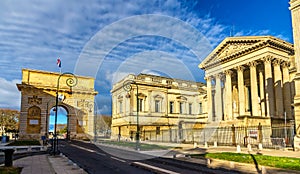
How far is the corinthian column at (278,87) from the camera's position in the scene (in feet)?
108

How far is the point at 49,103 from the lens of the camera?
49312 millimetres

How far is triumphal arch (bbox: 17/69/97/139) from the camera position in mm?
46675

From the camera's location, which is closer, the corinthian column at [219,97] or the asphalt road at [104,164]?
the asphalt road at [104,164]

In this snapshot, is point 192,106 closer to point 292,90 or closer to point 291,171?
point 292,90

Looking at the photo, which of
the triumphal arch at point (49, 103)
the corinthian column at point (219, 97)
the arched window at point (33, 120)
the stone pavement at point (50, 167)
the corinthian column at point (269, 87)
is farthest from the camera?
the arched window at point (33, 120)

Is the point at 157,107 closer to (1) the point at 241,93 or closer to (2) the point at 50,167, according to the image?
(1) the point at 241,93

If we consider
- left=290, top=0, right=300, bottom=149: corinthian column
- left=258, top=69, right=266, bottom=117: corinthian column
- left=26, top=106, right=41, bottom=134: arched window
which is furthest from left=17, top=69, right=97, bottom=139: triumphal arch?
left=290, top=0, right=300, bottom=149: corinthian column

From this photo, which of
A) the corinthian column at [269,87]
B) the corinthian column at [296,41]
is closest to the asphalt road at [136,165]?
the corinthian column at [296,41]

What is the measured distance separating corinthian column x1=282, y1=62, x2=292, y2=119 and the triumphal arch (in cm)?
3243

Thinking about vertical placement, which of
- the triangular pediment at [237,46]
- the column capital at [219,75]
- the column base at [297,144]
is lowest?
the column base at [297,144]

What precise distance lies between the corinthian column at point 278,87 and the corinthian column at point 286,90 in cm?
133

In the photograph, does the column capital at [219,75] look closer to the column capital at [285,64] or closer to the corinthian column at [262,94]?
the corinthian column at [262,94]

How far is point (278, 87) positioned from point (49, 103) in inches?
1599

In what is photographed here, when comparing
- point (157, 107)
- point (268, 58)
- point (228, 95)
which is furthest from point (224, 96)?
point (157, 107)
